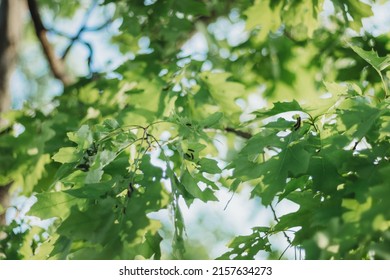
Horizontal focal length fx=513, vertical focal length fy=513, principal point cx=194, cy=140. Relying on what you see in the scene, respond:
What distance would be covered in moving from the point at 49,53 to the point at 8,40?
0.27 metres

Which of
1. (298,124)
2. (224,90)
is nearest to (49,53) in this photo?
(224,90)

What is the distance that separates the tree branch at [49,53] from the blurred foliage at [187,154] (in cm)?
54

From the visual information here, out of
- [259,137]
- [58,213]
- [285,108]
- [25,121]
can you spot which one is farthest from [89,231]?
[25,121]

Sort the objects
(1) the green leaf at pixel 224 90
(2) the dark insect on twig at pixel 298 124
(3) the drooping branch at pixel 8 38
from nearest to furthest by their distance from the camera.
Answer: (2) the dark insect on twig at pixel 298 124 → (1) the green leaf at pixel 224 90 → (3) the drooping branch at pixel 8 38

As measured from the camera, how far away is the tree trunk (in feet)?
9.66

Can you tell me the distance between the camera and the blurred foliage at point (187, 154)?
1.20 m

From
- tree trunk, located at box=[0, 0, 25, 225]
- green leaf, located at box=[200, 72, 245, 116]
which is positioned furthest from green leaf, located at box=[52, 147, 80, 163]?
tree trunk, located at box=[0, 0, 25, 225]

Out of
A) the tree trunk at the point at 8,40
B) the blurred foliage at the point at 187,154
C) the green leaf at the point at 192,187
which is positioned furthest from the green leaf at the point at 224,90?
the tree trunk at the point at 8,40

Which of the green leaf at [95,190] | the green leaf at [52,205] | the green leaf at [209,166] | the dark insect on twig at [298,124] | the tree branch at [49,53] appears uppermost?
the dark insect on twig at [298,124]

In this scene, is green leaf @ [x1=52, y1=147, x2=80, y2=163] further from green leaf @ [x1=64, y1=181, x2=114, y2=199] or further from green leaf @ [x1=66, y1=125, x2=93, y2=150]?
green leaf @ [x1=64, y1=181, x2=114, y2=199]

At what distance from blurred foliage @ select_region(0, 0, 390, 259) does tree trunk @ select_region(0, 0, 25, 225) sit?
1.78ft

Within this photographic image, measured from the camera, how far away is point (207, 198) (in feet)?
4.66

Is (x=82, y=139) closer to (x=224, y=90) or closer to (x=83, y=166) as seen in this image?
(x=83, y=166)

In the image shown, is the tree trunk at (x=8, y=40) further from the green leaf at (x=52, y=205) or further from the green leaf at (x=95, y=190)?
the green leaf at (x=95, y=190)
